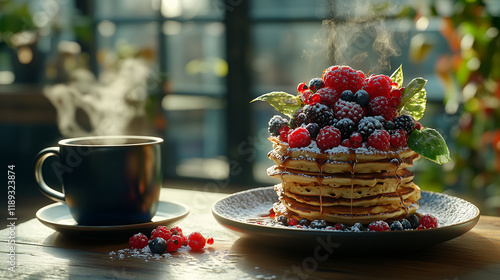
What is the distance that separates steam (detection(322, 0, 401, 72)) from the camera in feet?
8.59

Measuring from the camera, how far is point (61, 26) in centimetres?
353

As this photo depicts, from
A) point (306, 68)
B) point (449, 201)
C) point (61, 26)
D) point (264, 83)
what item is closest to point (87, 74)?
point (61, 26)

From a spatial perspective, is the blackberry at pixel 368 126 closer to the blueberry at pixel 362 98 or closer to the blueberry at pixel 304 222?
the blueberry at pixel 362 98

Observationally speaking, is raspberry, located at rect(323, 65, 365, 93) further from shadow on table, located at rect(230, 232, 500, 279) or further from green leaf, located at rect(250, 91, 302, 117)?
shadow on table, located at rect(230, 232, 500, 279)

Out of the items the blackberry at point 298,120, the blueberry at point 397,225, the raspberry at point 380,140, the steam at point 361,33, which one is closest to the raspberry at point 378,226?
the blueberry at point 397,225

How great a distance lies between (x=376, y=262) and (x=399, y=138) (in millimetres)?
238

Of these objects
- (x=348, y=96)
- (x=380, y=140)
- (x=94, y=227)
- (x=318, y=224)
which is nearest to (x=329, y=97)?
(x=348, y=96)

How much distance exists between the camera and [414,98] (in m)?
1.19

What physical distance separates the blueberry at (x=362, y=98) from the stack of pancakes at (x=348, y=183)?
0.31 feet

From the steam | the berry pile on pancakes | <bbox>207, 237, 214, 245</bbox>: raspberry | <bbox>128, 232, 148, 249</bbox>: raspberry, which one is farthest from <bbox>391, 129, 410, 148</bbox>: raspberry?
the steam

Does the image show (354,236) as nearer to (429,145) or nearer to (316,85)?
(429,145)

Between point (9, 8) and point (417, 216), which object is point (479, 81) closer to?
point (417, 216)

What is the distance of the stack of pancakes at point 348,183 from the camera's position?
1065 mm

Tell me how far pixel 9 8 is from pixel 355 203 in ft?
9.61
